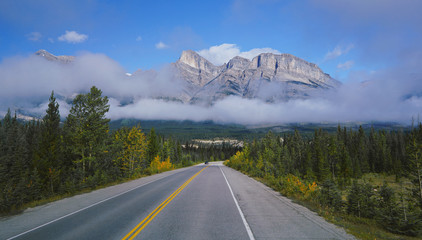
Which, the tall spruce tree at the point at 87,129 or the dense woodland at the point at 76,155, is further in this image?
the tall spruce tree at the point at 87,129

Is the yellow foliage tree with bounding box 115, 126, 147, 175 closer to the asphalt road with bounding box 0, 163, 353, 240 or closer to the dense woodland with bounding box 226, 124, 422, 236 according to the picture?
the dense woodland with bounding box 226, 124, 422, 236

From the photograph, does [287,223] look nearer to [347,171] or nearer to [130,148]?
[130,148]

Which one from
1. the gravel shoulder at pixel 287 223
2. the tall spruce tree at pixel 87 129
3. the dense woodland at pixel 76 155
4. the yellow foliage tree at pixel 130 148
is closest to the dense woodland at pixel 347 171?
the gravel shoulder at pixel 287 223

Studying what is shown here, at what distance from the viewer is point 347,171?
211 ft

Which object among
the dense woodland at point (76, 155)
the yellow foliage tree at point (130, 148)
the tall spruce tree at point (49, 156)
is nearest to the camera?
the dense woodland at point (76, 155)

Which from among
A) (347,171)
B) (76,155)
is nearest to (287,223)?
(76,155)

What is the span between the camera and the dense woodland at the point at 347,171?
12.1 metres

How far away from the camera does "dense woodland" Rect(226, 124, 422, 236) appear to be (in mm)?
12093

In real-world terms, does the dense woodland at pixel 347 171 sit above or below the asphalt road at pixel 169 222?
below

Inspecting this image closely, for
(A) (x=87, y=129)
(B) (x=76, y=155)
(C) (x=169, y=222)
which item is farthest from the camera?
(B) (x=76, y=155)

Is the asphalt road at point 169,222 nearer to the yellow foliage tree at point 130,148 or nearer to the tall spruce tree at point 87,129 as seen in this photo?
the tall spruce tree at point 87,129

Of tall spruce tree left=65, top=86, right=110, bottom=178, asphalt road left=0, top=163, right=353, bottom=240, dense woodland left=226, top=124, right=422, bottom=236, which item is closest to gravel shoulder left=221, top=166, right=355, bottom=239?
asphalt road left=0, top=163, right=353, bottom=240

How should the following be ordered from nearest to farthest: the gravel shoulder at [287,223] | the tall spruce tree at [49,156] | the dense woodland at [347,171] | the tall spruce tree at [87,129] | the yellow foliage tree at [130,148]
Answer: the gravel shoulder at [287,223] < the dense woodland at [347,171] < the tall spruce tree at [49,156] < the tall spruce tree at [87,129] < the yellow foliage tree at [130,148]

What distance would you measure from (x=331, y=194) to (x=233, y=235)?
30.5 feet
